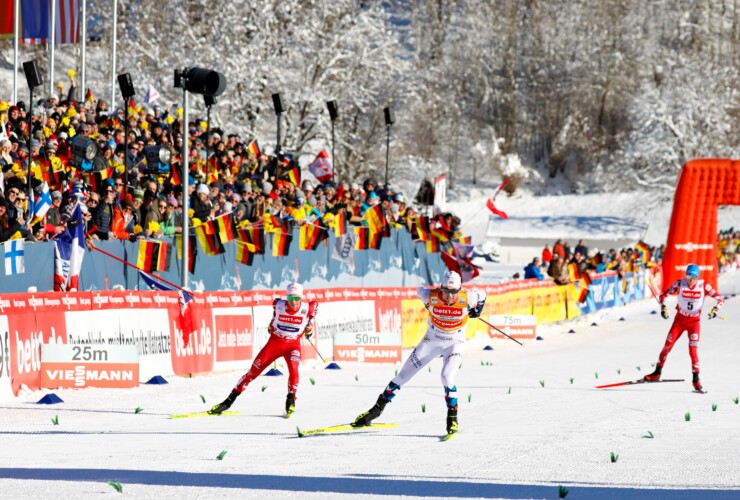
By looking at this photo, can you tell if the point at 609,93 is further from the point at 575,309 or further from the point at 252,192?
the point at 252,192

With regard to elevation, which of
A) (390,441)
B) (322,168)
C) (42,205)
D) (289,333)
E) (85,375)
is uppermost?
(42,205)

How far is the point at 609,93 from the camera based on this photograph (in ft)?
307

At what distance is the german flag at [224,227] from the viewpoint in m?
21.5

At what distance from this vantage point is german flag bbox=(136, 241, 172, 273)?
63.9 ft

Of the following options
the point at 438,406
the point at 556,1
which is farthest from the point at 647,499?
the point at 556,1

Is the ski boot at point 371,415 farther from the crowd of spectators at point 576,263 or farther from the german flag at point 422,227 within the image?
the crowd of spectators at point 576,263

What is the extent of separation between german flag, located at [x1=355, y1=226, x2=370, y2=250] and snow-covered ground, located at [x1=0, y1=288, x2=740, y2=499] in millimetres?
5223

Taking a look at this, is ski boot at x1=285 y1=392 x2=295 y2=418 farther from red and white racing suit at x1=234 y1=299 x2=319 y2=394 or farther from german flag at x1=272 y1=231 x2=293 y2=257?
german flag at x1=272 y1=231 x2=293 y2=257

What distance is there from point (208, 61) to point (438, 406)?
3471 centimetres

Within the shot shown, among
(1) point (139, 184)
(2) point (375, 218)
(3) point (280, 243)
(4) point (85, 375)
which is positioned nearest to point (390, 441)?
(4) point (85, 375)

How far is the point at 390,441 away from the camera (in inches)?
499

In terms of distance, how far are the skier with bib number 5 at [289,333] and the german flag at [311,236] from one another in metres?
8.90

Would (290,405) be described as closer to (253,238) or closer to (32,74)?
(253,238)

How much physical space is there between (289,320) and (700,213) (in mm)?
Result: 30950
